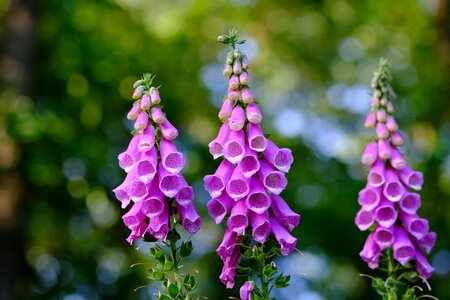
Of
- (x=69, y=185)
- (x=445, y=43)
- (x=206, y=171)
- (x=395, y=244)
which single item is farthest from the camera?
(x=206, y=171)

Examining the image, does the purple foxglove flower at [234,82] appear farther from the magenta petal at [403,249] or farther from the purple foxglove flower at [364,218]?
the magenta petal at [403,249]

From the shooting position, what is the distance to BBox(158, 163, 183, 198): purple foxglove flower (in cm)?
323

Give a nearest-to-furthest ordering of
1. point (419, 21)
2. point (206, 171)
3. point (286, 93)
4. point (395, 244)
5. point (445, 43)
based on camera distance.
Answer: point (395, 244), point (445, 43), point (206, 171), point (419, 21), point (286, 93)

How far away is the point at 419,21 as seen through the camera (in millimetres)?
23031

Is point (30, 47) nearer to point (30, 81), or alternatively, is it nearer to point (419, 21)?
point (30, 81)

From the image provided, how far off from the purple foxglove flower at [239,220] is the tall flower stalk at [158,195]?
14cm

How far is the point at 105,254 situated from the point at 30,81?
24.5 feet

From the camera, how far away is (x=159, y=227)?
3178 millimetres

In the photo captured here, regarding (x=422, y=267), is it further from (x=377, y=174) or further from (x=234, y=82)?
(x=234, y=82)

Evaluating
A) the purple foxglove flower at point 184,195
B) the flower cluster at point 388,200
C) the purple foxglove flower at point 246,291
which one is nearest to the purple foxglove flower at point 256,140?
the purple foxglove flower at point 184,195

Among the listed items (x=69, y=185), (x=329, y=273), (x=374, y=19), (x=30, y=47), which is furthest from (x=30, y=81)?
(x=374, y=19)

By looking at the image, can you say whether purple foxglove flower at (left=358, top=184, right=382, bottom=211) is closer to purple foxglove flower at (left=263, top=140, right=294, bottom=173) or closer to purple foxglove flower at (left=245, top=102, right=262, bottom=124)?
purple foxglove flower at (left=263, top=140, right=294, bottom=173)

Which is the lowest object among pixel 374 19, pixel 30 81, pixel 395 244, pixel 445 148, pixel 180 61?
pixel 395 244

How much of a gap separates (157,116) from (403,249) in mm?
1360
